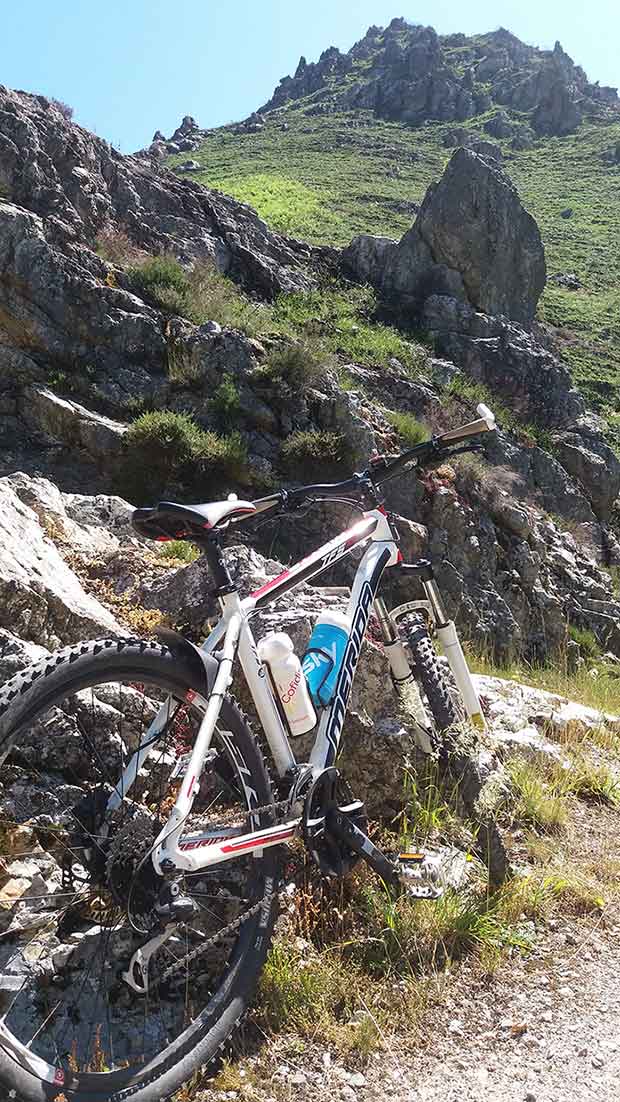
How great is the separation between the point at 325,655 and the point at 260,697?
16.5 inches

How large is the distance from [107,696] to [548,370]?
62.8 feet

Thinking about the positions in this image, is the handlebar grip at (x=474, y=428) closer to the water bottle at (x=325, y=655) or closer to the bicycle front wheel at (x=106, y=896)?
the water bottle at (x=325, y=655)

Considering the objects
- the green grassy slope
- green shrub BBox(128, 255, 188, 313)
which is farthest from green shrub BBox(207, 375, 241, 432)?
the green grassy slope

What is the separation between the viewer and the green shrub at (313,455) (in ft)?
35.2

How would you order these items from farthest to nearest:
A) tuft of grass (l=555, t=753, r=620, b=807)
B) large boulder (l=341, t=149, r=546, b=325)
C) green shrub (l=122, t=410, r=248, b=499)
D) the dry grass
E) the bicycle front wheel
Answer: large boulder (l=341, t=149, r=546, b=325) < green shrub (l=122, t=410, r=248, b=499) < the dry grass < tuft of grass (l=555, t=753, r=620, b=807) < the bicycle front wheel

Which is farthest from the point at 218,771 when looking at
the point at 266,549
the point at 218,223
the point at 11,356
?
the point at 218,223

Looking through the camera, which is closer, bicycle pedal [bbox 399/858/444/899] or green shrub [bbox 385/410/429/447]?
bicycle pedal [bbox 399/858/444/899]

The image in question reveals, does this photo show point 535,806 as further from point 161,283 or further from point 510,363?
point 510,363

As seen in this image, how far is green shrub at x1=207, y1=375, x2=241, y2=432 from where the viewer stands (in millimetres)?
10628

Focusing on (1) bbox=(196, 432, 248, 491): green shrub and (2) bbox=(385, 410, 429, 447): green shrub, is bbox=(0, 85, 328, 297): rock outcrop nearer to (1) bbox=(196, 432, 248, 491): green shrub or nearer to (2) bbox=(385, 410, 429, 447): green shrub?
(1) bbox=(196, 432, 248, 491): green shrub

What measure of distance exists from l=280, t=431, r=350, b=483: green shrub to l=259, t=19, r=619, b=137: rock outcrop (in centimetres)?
8961

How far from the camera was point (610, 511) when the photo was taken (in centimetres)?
1741

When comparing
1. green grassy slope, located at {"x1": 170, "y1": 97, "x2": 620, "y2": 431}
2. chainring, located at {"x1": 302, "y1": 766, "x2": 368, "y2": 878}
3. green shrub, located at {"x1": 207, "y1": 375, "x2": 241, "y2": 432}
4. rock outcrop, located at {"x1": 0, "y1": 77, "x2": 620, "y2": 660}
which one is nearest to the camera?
chainring, located at {"x1": 302, "y1": 766, "x2": 368, "y2": 878}

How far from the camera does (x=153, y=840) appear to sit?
2352 mm
